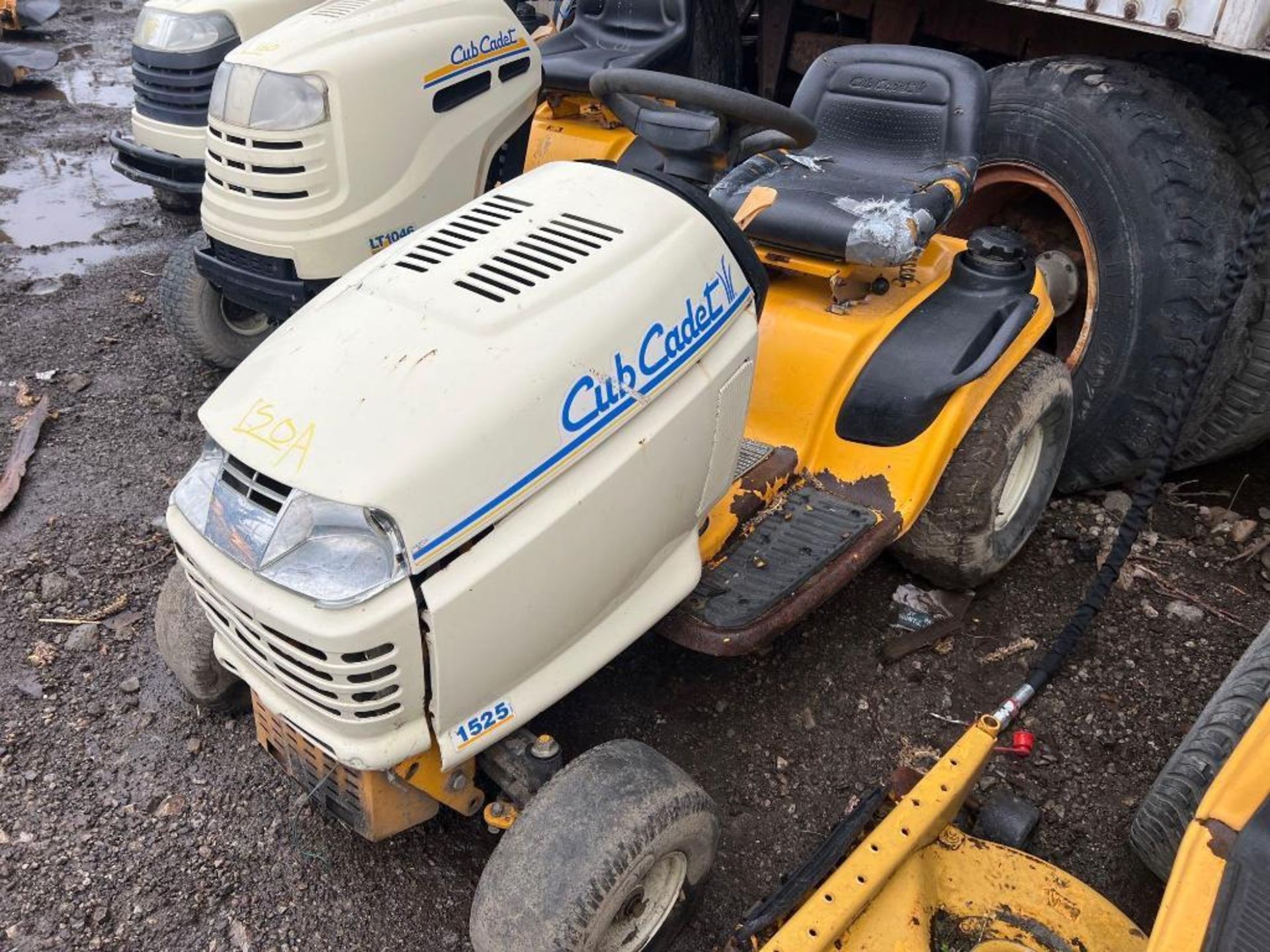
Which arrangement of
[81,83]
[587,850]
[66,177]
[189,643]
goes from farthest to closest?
[81,83] < [66,177] < [189,643] < [587,850]

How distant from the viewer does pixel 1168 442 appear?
213cm

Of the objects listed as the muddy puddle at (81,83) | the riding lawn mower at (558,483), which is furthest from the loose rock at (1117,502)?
the muddy puddle at (81,83)

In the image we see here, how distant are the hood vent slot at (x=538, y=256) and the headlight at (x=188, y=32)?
9.00ft

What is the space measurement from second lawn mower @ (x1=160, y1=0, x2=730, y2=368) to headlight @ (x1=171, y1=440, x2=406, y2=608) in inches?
60.9

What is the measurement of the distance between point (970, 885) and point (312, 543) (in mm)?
1263

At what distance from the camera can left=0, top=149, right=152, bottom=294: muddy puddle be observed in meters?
4.53

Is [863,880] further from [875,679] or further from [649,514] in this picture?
[875,679]

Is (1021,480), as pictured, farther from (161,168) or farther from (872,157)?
(161,168)

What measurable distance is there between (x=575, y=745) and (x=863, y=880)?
835mm

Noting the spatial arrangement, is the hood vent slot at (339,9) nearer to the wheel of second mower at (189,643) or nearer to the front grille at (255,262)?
the front grille at (255,262)

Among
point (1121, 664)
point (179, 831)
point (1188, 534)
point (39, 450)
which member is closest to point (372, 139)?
point (39, 450)

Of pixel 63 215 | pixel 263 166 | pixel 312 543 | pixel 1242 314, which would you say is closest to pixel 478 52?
pixel 263 166

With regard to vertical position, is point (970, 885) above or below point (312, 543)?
below

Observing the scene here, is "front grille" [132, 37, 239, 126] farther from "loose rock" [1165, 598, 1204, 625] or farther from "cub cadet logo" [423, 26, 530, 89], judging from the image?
"loose rock" [1165, 598, 1204, 625]
